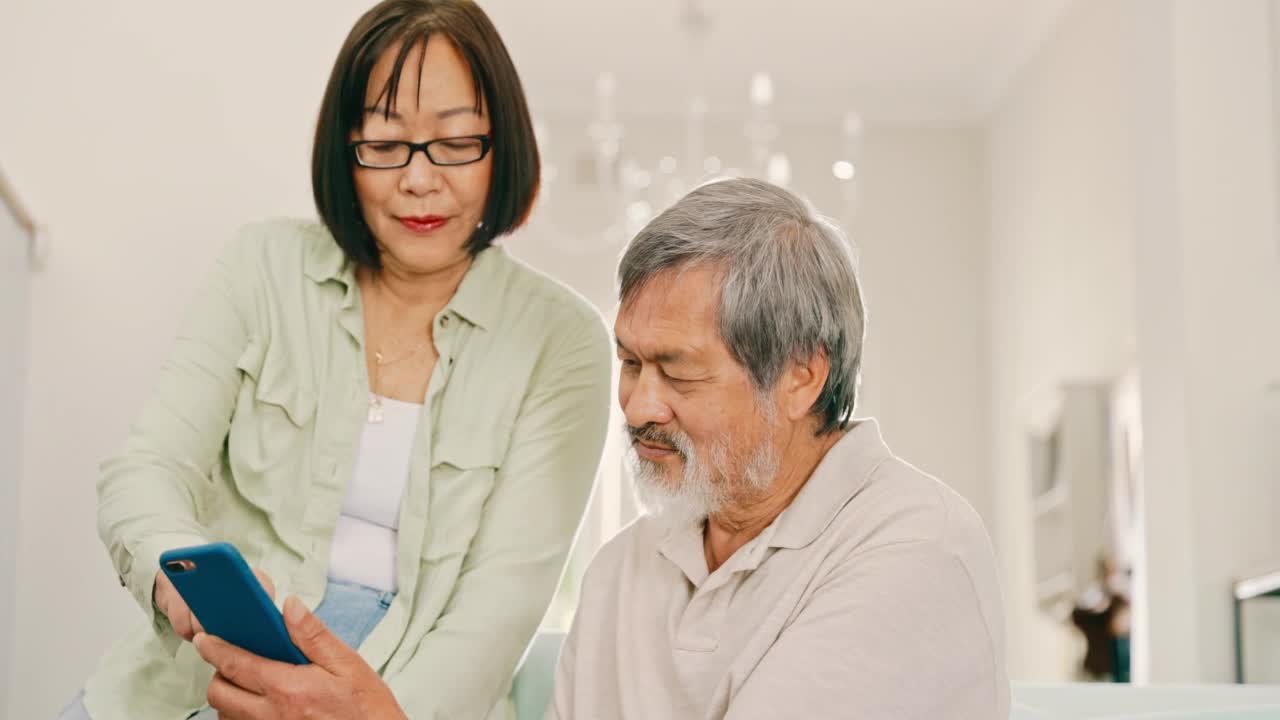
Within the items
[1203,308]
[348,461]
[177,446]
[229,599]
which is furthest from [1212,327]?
[229,599]

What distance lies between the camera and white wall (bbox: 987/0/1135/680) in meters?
5.89

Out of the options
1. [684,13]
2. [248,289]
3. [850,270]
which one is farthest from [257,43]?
[684,13]

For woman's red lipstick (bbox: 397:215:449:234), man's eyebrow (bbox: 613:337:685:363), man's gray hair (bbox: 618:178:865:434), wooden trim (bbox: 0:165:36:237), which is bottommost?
man's eyebrow (bbox: 613:337:685:363)

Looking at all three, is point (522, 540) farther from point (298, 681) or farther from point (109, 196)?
point (109, 196)

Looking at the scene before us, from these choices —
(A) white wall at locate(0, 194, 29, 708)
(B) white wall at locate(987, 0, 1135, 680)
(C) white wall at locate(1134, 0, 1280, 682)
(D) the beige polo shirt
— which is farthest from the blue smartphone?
(B) white wall at locate(987, 0, 1135, 680)

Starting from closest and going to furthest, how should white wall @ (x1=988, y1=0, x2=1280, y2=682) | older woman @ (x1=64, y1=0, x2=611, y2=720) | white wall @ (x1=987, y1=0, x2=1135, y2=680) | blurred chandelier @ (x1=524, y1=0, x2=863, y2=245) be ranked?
older woman @ (x1=64, y1=0, x2=611, y2=720) < white wall @ (x1=988, y1=0, x2=1280, y2=682) < white wall @ (x1=987, y1=0, x2=1135, y2=680) < blurred chandelier @ (x1=524, y1=0, x2=863, y2=245)

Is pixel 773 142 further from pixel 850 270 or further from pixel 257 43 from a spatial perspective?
pixel 850 270

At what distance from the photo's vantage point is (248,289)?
1827 mm

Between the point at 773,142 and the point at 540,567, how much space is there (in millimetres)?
6713

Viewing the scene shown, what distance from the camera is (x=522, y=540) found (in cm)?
174

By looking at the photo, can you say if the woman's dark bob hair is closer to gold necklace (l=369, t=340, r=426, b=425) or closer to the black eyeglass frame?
the black eyeglass frame

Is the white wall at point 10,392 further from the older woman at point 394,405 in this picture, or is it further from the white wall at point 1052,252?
the white wall at point 1052,252

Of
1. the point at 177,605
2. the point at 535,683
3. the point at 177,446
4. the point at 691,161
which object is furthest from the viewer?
the point at 691,161

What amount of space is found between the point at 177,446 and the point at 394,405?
0.27m
